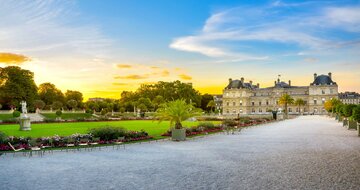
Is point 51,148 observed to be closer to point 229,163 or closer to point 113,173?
point 113,173

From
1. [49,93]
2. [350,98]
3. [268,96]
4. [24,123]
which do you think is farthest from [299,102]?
[24,123]

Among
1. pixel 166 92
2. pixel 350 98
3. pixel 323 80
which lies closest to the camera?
pixel 166 92

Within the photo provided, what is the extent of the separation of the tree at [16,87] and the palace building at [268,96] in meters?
71.6

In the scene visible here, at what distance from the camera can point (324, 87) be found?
11569 centimetres

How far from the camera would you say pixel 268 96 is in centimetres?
12688

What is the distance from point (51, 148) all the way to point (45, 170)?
239 inches

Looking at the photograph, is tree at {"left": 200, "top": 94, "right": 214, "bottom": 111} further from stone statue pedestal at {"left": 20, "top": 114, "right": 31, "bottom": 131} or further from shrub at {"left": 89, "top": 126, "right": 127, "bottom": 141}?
shrub at {"left": 89, "top": 126, "right": 127, "bottom": 141}

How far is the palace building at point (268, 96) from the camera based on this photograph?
11725 centimetres

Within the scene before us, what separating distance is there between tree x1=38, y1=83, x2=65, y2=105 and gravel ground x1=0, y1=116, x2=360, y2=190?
3124 inches

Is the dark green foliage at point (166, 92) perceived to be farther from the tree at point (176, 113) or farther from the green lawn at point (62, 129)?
the tree at point (176, 113)

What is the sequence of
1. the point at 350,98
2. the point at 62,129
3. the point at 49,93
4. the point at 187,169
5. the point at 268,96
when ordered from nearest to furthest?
the point at 187,169 → the point at 62,129 → the point at 49,93 → the point at 268,96 → the point at 350,98

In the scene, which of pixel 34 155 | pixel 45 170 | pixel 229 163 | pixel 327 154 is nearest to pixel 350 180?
pixel 229 163

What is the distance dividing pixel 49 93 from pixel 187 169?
8620cm

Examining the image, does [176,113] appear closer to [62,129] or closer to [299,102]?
[62,129]
